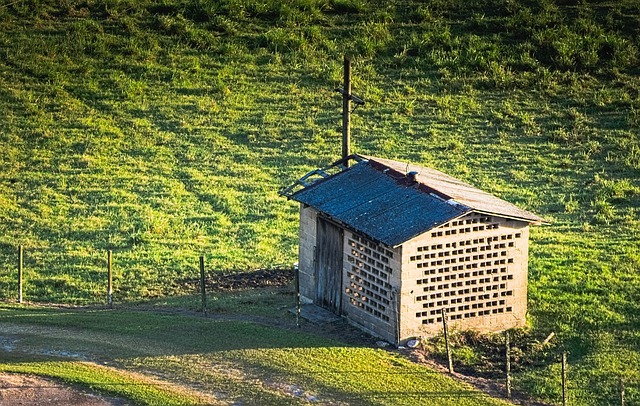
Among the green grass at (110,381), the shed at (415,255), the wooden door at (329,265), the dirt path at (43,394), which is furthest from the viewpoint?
the wooden door at (329,265)

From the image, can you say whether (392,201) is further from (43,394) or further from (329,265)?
(43,394)

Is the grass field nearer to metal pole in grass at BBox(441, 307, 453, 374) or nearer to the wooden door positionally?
metal pole in grass at BBox(441, 307, 453, 374)

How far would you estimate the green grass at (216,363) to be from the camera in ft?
93.1

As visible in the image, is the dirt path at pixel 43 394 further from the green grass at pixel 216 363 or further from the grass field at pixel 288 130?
the grass field at pixel 288 130

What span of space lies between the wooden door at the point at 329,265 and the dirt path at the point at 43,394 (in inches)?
312

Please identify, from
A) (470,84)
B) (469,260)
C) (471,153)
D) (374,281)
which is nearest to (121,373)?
(374,281)

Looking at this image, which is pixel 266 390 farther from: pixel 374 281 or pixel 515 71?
pixel 515 71

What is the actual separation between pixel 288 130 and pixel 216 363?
79.7 feet

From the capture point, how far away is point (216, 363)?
30078mm

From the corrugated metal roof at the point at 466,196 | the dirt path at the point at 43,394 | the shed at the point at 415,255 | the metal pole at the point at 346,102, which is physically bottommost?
the dirt path at the point at 43,394

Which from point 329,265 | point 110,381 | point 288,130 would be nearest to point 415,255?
point 329,265

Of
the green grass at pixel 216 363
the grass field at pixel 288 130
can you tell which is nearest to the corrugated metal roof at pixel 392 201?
the green grass at pixel 216 363

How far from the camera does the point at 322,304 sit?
114ft

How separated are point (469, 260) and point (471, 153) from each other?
764 inches
